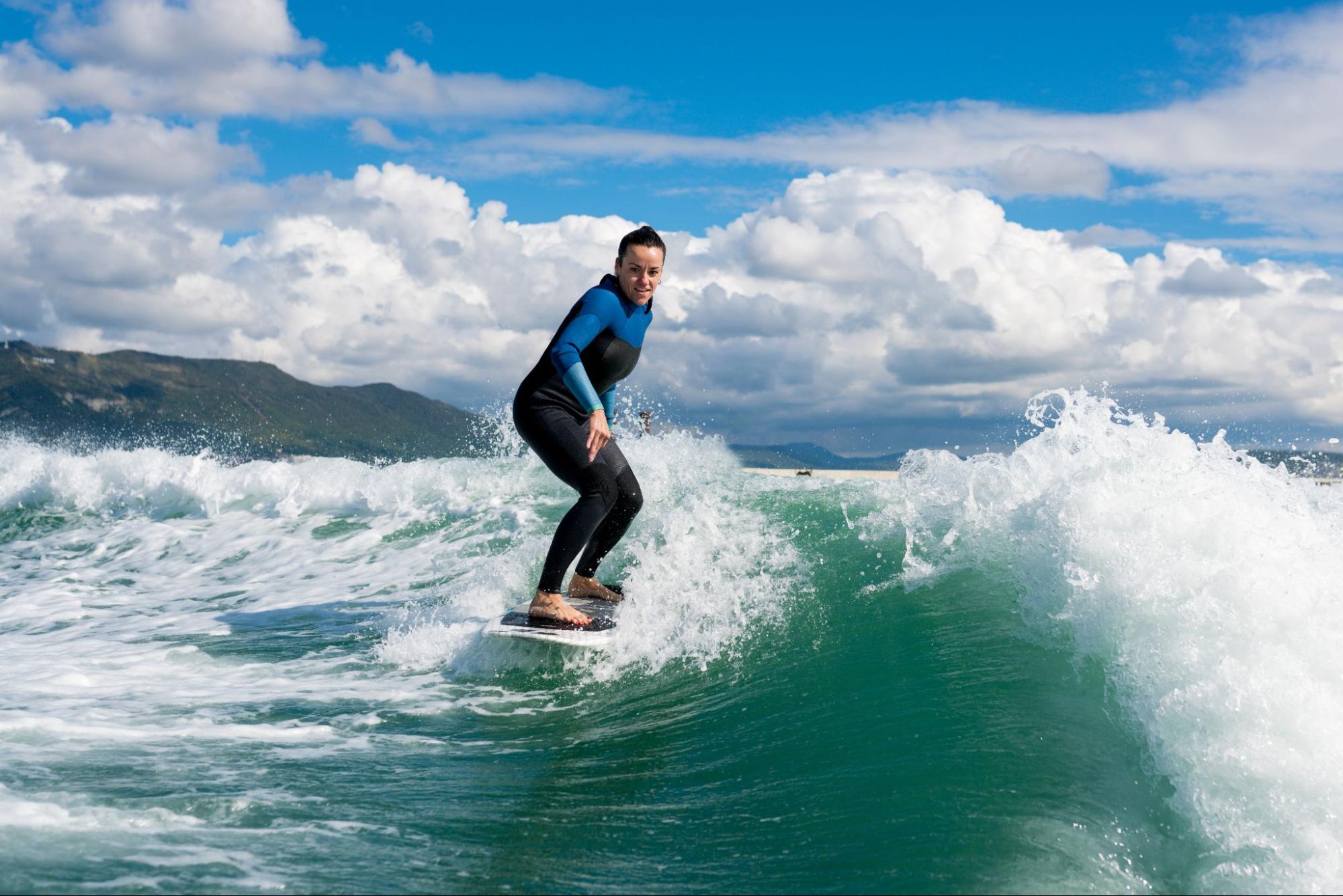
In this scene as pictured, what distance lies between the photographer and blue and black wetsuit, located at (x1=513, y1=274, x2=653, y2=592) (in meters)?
6.43

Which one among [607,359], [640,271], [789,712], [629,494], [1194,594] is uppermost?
[640,271]

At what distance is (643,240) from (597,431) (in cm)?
126

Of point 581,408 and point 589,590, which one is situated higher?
point 581,408

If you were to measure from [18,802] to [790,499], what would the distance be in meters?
7.65

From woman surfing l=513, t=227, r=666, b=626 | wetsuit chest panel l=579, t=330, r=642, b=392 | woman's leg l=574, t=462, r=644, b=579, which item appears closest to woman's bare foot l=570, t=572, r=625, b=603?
woman's leg l=574, t=462, r=644, b=579

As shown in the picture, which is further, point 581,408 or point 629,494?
point 629,494

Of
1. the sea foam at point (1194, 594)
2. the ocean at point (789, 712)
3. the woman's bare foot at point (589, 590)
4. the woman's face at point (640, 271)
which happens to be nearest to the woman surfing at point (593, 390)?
the woman's face at point (640, 271)

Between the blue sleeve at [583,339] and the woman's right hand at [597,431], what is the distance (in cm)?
5

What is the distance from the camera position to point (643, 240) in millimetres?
6480

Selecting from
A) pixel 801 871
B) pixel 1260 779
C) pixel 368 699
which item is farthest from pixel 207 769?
pixel 1260 779

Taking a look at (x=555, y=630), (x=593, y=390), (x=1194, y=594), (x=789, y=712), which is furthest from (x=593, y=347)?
(x=1194, y=594)

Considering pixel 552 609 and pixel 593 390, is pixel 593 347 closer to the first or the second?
Result: pixel 593 390

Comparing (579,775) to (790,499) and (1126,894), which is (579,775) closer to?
(1126,894)

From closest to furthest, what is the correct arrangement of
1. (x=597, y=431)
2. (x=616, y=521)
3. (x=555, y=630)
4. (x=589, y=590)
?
(x=597, y=431), (x=555, y=630), (x=616, y=521), (x=589, y=590)
